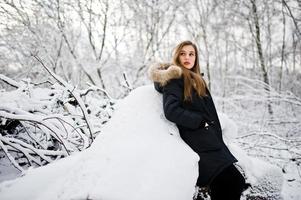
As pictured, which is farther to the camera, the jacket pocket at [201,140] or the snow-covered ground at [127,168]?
the jacket pocket at [201,140]

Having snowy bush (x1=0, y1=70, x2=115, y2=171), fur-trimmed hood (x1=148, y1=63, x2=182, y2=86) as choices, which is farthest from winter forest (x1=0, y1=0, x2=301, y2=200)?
fur-trimmed hood (x1=148, y1=63, x2=182, y2=86)

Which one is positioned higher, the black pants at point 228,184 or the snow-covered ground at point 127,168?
the snow-covered ground at point 127,168

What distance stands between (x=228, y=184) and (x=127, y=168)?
957 millimetres

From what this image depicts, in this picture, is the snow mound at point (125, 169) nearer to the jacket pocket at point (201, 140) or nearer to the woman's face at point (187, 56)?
the jacket pocket at point (201, 140)

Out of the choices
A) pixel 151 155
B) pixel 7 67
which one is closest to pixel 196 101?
pixel 151 155

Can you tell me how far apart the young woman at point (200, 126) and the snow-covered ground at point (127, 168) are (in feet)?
0.43

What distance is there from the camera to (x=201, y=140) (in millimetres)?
1884

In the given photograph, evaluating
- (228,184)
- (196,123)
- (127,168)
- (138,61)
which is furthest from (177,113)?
(138,61)

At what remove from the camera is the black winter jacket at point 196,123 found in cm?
183

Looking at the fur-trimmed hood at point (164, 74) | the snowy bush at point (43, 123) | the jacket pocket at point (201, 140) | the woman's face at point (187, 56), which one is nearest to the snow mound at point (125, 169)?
the jacket pocket at point (201, 140)

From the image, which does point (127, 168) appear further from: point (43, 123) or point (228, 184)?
point (43, 123)

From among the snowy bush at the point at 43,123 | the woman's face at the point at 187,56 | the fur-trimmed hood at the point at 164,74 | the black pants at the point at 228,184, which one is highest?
the woman's face at the point at 187,56

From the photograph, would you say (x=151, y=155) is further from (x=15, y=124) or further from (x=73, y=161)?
(x=15, y=124)

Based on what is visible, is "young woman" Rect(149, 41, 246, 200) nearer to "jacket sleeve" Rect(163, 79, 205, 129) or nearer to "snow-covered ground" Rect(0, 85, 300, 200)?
"jacket sleeve" Rect(163, 79, 205, 129)
